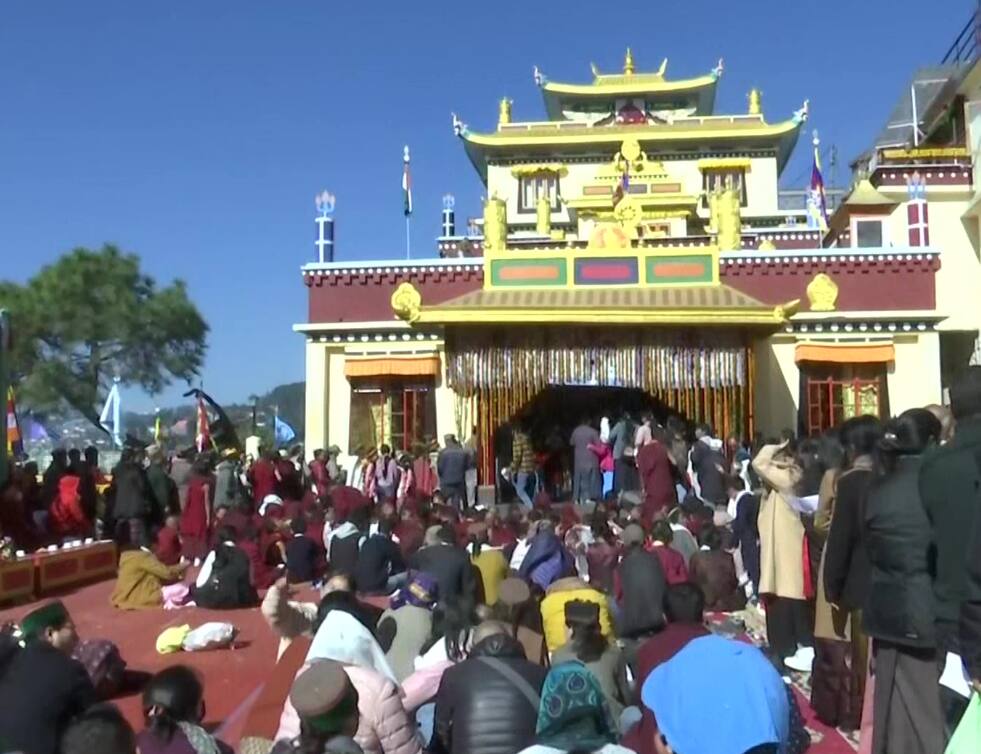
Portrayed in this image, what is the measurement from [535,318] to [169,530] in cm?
616

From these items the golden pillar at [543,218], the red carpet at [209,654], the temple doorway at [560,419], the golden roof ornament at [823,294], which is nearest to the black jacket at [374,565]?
the red carpet at [209,654]

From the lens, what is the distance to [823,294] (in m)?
17.5

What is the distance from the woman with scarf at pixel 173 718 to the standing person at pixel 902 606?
267 cm

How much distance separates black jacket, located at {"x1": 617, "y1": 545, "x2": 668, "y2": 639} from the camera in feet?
21.6

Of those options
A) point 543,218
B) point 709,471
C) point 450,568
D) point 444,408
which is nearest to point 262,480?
point 444,408

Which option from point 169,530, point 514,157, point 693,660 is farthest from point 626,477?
point 514,157

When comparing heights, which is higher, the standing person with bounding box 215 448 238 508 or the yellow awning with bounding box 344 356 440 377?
the yellow awning with bounding box 344 356 440 377

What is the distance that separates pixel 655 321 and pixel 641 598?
926cm

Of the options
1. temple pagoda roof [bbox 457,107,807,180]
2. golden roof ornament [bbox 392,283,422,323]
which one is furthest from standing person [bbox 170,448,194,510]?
temple pagoda roof [bbox 457,107,807,180]

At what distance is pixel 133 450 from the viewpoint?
13.4 meters

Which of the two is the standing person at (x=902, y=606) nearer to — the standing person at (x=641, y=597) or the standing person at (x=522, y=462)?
the standing person at (x=641, y=597)

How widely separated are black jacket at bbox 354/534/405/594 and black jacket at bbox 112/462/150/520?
4.38 metres

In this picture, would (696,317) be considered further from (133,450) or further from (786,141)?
(786,141)

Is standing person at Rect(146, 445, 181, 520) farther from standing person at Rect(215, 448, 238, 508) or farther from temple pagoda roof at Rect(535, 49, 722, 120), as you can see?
temple pagoda roof at Rect(535, 49, 722, 120)
